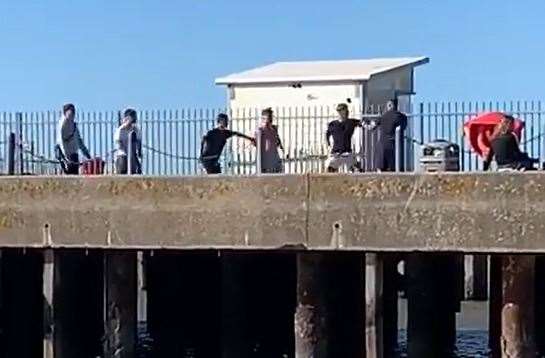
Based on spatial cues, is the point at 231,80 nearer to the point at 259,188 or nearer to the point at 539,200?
the point at 259,188

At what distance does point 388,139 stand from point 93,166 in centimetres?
470

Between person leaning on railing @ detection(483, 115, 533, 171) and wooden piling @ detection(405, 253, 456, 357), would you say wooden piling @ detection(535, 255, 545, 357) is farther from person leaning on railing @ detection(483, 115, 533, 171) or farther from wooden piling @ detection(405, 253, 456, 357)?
person leaning on railing @ detection(483, 115, 533, 171)

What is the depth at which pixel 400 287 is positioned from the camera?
29062 mm

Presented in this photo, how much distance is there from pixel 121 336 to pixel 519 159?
6.17 m

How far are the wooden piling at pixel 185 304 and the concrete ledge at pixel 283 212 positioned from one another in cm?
380

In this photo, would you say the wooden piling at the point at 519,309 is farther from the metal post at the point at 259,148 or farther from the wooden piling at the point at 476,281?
the wooden piling at the point at 476,281

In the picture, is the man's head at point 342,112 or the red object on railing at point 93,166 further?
the red object on railing at point 93,166

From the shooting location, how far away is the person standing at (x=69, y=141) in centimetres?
2270

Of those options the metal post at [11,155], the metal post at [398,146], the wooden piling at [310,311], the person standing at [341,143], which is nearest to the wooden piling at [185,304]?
the metal post at [11,155]

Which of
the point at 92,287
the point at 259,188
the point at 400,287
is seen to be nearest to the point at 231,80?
the point at 400,287

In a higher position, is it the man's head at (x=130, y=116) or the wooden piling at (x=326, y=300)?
the man's head at (x=130, y=116)

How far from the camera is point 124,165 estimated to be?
2223cm

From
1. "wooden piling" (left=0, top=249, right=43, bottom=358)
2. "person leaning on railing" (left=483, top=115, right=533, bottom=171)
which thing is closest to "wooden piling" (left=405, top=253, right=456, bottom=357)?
"person leaning on railing" (left=483, top=115, right=533, bottom=171)

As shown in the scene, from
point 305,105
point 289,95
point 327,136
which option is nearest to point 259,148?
point 327,136
